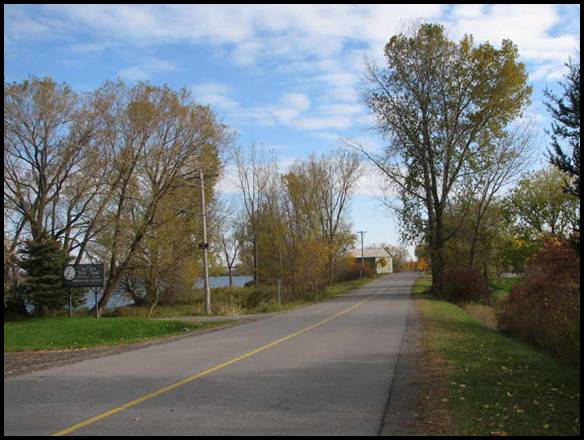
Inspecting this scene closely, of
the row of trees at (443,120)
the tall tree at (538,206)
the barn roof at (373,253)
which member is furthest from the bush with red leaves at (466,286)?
the barn roof at (373,253)

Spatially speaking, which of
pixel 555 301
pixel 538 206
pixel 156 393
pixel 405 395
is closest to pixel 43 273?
pixel 156 393

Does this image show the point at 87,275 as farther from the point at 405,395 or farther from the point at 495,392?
the point at 495,392

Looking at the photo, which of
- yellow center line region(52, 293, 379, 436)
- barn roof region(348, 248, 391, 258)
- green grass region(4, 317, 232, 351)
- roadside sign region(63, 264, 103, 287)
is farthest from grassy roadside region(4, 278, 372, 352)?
barn roof region(348, 248, 391, 258)

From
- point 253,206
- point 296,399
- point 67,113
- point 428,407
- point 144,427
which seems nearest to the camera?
point 144,427

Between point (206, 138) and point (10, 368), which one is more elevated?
point (206, 138)

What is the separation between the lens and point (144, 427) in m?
7.11

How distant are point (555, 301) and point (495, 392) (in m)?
5.22

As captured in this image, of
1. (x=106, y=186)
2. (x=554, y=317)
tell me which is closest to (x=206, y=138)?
(x=106, y=186)

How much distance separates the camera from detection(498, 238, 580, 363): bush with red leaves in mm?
12062

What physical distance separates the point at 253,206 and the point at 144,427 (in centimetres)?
5670

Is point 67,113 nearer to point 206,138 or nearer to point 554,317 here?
point 206,138

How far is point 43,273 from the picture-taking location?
31.8 m

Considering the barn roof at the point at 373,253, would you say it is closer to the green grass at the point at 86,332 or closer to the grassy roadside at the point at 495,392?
the green grass at the point at 86,332

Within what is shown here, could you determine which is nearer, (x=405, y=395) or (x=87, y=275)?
(x=405, y=395)
